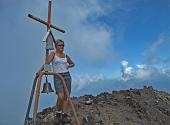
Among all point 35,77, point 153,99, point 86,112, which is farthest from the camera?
point 153,99

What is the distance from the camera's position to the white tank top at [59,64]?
11578mm

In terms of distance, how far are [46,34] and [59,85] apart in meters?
1.64

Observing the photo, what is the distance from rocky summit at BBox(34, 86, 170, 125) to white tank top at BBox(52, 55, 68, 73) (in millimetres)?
2165

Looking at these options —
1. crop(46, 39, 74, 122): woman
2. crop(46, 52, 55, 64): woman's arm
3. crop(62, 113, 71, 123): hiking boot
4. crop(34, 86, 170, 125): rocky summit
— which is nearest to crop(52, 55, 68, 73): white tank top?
crop(46, 39, 74, 122): woman

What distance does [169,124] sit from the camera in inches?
640

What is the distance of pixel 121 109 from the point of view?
16.6m

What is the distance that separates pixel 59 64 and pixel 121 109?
585 centimetres

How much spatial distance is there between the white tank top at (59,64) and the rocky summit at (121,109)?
216 centimetres

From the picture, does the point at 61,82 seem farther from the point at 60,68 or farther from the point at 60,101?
the point at 60,101

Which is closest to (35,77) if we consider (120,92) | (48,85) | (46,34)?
(48,85)

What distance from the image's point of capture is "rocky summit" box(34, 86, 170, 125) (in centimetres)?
1488

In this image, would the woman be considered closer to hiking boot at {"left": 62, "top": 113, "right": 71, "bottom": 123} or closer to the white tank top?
the white tank top

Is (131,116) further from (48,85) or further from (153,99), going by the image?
(48,85)

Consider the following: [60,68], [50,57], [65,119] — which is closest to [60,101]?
[65,119]
